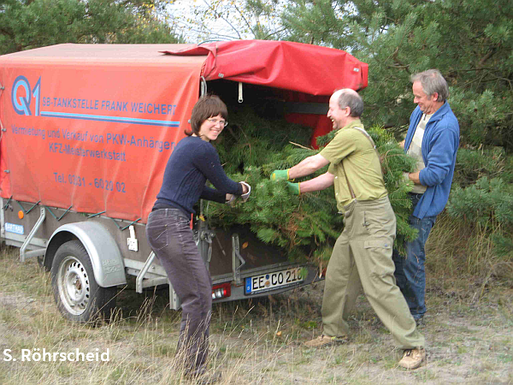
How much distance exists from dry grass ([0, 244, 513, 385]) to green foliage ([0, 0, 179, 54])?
4.12 m

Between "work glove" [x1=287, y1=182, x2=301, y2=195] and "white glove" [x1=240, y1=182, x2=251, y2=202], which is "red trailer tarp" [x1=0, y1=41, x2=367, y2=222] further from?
"work glove" [x1=287, y1=182, x2=301, y2=195]

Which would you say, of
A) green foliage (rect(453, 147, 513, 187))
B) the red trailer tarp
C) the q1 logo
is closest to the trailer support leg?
the red trailer tarp

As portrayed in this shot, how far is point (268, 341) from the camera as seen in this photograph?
5027mm

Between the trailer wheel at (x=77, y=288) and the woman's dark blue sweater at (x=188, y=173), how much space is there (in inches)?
55.2

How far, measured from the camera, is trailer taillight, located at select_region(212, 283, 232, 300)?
4672 mm

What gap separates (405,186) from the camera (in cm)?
468

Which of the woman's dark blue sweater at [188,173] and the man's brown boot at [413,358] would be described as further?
the man's brown boot at [413,358]

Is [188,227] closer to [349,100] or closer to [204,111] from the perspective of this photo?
[204,111]

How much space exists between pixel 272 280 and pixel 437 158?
164 cm

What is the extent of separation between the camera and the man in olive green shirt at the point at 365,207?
14.2 feet

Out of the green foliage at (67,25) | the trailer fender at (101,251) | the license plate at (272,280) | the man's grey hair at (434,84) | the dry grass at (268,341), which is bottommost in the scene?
the dry grass at (268,341)

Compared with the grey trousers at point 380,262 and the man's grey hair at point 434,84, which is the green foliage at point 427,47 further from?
the grey trousers at point 380,262

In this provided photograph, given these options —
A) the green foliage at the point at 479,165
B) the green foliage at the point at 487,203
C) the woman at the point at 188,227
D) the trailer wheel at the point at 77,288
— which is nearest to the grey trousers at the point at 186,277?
the woman at the point at 188,227

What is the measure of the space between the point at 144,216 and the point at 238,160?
0.88m
